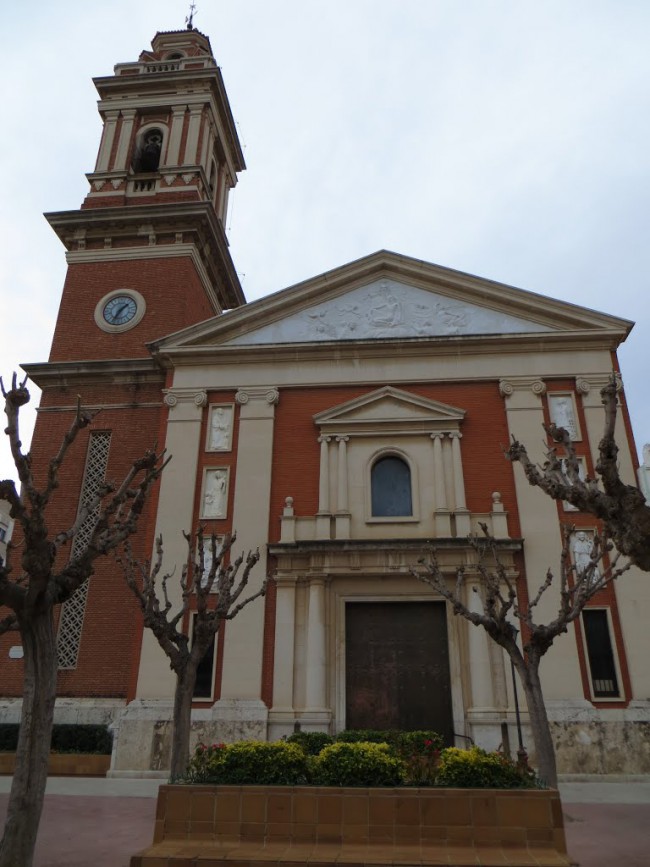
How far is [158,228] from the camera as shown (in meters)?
24.7

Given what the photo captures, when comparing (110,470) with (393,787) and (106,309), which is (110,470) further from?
(393,787)

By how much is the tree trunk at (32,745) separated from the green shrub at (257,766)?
6.64 feet

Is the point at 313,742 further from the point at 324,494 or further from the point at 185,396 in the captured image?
the point at 185,396

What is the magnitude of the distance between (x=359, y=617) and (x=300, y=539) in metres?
2.40

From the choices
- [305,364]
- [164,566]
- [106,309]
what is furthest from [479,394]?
[106,309]

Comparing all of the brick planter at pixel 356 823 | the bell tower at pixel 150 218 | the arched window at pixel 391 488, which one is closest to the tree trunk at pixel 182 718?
the brick planter at pixel 356 823

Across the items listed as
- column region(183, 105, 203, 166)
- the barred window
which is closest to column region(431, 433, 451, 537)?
the barred window

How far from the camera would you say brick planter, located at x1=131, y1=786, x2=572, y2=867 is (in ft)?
24.2

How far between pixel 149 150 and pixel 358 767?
84.6 ft

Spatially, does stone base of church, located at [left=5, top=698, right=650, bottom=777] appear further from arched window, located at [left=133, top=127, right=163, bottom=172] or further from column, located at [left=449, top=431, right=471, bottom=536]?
arched window, located at [left=133, top=127, right=163, bottom=172]

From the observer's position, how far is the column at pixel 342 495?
18234 mm

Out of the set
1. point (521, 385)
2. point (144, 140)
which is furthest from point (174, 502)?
point (144, 140)

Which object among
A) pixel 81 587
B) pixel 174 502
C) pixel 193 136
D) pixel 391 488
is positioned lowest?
pixel 81 587

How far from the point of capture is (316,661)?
16.8 metres
